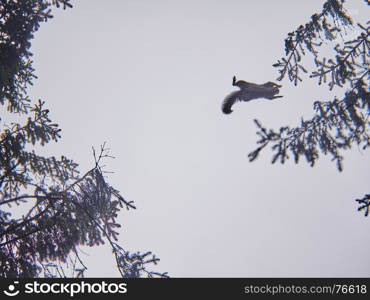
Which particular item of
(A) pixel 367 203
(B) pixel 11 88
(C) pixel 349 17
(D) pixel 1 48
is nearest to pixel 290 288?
(A) pixel 367 203

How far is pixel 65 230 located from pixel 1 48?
13.7 ft

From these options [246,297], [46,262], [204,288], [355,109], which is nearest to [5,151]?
[46,262]

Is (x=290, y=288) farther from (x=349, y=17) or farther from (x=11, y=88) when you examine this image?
(x=11, y=88)

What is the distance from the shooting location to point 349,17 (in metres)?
5.21

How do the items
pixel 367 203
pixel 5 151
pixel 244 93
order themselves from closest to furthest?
pixel 367 203, pixel 244 93, pixel 5 151

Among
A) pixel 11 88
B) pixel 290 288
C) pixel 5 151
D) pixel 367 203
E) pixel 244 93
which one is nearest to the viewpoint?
pixel 367 203

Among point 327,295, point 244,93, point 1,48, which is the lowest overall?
point 327,295

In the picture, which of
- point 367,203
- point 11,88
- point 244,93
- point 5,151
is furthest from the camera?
point 11,88

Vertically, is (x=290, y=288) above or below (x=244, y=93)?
below

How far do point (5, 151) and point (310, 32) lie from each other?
677cm

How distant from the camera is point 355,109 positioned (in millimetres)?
4203

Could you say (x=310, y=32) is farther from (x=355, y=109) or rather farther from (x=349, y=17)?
(x=355, y=109)

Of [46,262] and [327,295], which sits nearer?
[327,295]

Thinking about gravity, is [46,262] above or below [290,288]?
above
